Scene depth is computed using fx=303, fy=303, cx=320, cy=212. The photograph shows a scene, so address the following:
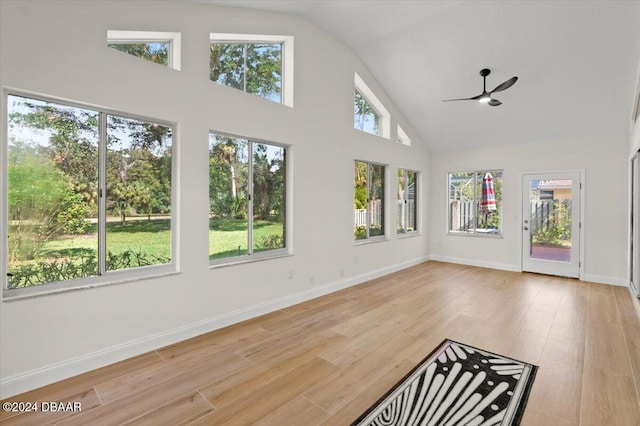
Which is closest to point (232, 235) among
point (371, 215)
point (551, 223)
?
point (371, 215)

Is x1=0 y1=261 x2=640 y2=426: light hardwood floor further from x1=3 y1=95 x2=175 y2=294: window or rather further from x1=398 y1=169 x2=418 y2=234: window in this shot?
x1=398 y1=169 x2=418 y2=234: window

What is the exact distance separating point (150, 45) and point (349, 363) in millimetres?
3561

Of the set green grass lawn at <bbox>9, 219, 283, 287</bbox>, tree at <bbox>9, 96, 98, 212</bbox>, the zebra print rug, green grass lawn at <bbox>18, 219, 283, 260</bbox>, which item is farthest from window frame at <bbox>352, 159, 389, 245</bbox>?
tree at <bbox>9, 96, 98, 212</bbox>

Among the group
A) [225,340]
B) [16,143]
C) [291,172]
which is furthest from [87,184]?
[291,172]

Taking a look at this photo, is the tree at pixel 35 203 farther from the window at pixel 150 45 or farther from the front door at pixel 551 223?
the front door at pixel 551 223

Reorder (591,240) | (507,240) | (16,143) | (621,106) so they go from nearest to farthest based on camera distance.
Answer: (16,143), (621,106), (591,240), (507,240)

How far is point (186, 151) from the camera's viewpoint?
10.3 ft

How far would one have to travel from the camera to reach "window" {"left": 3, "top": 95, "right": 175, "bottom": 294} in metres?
2.33

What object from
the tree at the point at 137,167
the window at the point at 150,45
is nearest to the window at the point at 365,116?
the window at the point at 150,45

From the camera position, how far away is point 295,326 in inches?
137

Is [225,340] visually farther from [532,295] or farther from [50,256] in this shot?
[532,295]

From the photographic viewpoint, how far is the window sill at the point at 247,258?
136 inches

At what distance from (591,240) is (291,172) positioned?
5679 millimetres

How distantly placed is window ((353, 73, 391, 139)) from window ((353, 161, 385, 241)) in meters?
0.71
